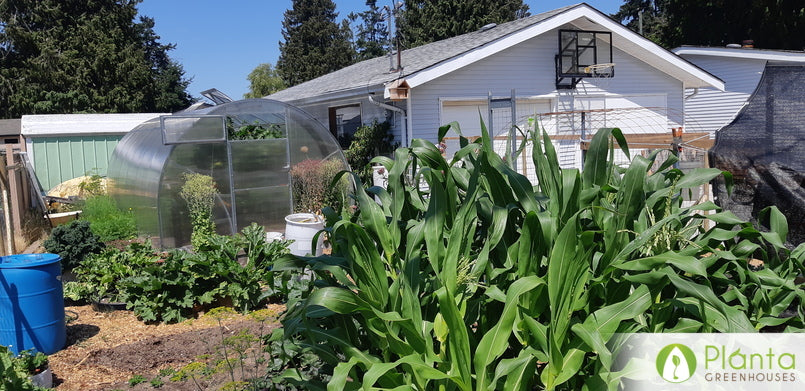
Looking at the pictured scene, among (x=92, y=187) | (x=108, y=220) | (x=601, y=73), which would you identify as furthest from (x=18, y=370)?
(x=601, y=73)

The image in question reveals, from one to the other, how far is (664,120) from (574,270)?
15775mm

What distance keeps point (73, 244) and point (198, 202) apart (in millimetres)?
1974

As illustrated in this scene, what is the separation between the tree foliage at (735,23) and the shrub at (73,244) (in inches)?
1031

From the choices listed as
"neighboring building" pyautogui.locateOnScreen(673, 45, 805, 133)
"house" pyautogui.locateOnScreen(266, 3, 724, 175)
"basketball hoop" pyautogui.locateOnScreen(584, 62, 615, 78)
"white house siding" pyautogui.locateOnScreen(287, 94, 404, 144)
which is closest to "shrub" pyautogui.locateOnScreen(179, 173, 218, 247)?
"house" pyautogui.locateOnScreen(266, 3, 724, 175)

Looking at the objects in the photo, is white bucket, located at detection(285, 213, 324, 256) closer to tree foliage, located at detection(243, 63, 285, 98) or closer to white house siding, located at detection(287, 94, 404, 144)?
white house siding, located at detection(287, 94, 404, 144)

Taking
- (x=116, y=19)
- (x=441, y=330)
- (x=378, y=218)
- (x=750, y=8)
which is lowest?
(x=441, y=330)

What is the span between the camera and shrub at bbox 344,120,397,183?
13.8 metres

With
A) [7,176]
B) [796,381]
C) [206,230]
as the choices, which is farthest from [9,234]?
[796,381]

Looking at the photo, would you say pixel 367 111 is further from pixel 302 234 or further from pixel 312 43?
pixel 312 43

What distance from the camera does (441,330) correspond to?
7.88ft

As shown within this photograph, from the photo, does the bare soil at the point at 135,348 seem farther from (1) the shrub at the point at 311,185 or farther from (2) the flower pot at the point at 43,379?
(1) the shrub at the point at 311,185

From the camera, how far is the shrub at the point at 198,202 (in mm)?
9531

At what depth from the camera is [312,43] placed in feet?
166

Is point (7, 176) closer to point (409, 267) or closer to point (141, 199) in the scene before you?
point (141, 199)
